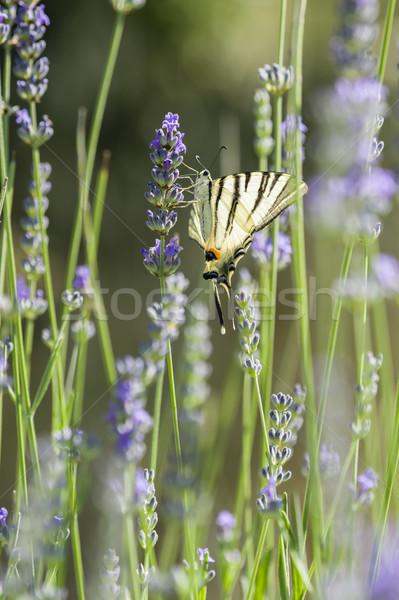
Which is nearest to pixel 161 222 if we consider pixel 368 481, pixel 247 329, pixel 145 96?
pixel 247 329

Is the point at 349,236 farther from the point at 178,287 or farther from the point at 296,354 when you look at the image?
the point at 296,354

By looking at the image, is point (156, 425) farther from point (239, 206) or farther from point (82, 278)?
point (239, 206)

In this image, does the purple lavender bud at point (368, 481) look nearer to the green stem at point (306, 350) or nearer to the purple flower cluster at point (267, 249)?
the green stem at point (306, 350)

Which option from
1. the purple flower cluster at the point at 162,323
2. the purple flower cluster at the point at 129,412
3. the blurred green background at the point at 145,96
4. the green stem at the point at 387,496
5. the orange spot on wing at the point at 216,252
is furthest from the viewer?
the blurred green background at the point at 145,96

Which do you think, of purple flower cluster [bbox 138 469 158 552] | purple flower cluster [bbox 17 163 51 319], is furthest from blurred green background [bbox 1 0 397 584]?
purple flower cluster [bbox 138 469 158 552]

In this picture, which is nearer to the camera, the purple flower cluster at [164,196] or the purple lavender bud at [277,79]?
the purple flower cluster at [164,196]

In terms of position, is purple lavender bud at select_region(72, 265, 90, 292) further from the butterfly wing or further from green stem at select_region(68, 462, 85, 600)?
green stem at select_region(68, 462, 85, 600)

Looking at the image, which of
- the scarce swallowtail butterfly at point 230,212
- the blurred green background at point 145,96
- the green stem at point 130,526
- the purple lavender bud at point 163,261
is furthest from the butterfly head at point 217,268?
the blurred green background at point 145,96
